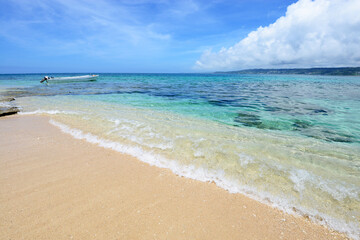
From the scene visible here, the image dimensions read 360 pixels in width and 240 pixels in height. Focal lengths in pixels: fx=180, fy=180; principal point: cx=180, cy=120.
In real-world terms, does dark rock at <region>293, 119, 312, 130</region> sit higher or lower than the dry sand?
lower

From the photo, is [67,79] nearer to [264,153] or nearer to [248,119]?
[248,119]

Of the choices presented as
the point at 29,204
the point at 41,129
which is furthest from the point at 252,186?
the point at 41,129

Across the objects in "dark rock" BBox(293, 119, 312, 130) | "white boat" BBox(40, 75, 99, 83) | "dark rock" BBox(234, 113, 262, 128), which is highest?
"white boat" BBox(40, 75, 99, 83)

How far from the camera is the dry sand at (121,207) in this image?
257cm

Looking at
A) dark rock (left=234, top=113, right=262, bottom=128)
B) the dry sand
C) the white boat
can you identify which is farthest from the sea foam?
the white boat

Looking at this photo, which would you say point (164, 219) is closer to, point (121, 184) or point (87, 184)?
point (121, 184)

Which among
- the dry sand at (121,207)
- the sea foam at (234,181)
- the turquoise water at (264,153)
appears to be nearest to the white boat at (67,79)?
the turquoise water at (264,153)

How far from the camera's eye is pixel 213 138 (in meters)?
5.99

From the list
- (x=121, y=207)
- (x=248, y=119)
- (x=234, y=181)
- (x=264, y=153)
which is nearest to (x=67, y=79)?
(x=248, y=119)

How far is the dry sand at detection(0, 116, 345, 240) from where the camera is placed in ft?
8.44

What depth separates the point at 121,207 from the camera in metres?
3.02

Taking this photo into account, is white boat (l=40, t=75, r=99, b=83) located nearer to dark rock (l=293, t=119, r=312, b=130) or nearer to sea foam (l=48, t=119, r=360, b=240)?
sea foam (l=48, t=119, r=360, b=240)

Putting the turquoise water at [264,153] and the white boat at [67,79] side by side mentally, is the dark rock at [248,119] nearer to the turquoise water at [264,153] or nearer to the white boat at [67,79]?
the turquoise water at [264,153]

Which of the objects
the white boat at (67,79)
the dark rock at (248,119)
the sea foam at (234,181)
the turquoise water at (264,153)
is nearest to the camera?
the sea foam at (234,181)
